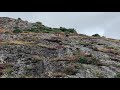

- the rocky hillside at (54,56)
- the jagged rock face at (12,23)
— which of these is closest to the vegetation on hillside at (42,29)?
the jagged rock face at (12,23)

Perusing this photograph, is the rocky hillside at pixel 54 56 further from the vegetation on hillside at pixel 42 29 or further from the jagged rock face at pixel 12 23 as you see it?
the jagged rock face at pixel 12 23

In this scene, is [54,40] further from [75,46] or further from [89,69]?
[89,69]

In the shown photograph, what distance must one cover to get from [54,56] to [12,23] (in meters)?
24.4

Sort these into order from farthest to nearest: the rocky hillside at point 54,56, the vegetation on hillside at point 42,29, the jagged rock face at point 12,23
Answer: the jagged rock face at point 12,23, the vegetation on hillside at point 42,29, the rocky hillside at point 54,56

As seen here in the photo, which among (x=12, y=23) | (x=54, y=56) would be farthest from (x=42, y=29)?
(x=54, y=56)

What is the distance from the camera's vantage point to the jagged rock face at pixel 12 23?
57.9 meters

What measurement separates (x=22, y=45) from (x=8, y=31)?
11382 mm

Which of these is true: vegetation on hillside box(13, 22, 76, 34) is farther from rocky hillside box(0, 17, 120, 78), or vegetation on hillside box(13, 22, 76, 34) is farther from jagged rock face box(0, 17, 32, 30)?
rocky hillside box(0, 17, 120, 78)

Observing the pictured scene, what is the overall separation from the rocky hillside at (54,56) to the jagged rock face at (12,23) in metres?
4.54

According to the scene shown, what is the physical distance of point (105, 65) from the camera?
3531cm

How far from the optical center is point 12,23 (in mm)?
60625

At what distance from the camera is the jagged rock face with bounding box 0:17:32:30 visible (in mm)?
57906

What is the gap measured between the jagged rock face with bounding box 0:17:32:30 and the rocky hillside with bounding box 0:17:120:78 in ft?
14.9
